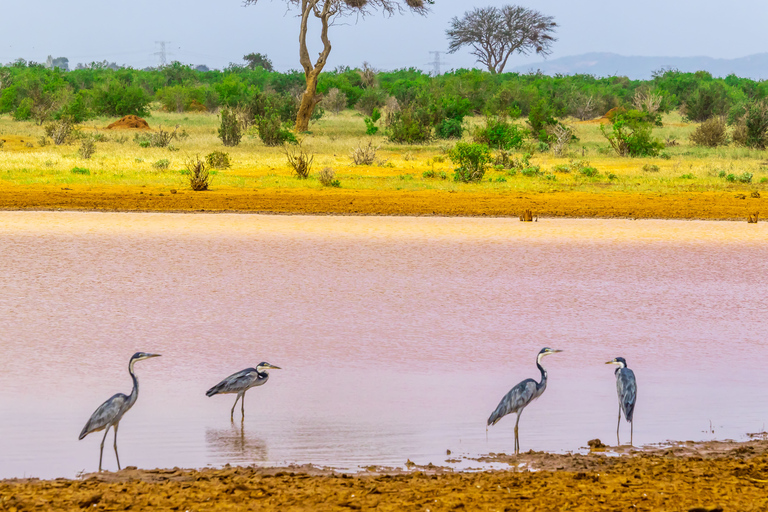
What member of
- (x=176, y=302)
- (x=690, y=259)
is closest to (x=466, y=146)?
(x=690, y=259)

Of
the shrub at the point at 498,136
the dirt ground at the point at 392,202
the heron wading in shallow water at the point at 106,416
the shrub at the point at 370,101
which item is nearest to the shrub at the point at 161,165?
the dirt ground at the point at 392,202

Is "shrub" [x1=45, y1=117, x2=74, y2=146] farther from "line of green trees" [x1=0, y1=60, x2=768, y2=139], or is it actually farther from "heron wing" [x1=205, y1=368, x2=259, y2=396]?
"heron wing" [x1=205, y1=368, x2=259, y2=396]

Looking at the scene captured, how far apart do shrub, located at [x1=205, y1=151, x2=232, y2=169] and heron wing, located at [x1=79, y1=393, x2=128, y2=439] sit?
18891 millimetres

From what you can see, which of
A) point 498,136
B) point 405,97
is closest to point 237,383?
point 498,136

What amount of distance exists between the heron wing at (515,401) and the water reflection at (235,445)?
1390 millimetres

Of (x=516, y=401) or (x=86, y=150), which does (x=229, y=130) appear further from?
(x=516, y=401)

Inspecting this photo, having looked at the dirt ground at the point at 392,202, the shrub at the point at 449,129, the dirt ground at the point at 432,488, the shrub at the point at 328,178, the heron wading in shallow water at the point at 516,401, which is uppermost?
the shrub at the point at 449,129

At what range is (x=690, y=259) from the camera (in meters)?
12.5

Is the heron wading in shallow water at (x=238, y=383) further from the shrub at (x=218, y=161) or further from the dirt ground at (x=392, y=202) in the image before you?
the shrub at (x=218, y=161)

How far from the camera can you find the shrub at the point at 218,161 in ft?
77.4

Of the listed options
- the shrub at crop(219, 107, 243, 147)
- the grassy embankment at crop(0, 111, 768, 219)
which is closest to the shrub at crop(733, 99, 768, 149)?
the grassy embankment at crop(0, 111, 768, 219)

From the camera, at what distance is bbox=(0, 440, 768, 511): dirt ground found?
160 inches

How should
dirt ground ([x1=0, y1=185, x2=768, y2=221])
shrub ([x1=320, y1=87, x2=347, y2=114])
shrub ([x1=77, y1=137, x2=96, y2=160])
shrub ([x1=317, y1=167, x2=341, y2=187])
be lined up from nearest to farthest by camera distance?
dirt ground ([x1=0, y1=185, x2=768, y2=221]), shrub ([x1=317, y1=167, x2=341, y2=187]), shrub ([x1=77, y1=137, x2=96, y2=160]), shrub ([x1=320, y1=87, x2=347, y2=114])

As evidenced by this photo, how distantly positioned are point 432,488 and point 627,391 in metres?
1.71
